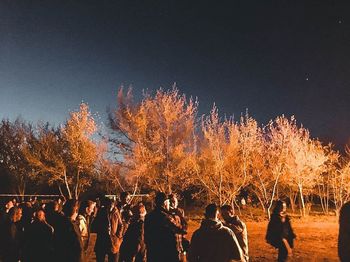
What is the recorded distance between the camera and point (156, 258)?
6.29 meters

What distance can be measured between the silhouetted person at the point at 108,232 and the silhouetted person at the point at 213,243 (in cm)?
348

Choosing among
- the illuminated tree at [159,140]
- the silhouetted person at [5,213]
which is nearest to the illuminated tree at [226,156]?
the illuminated tree at [159,140]

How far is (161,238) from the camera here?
6.32 meters

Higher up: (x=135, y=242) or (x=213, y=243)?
(x=213, y=243)

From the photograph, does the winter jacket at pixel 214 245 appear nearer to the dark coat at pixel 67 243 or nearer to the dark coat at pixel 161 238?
the dark coat at pixel 161 238

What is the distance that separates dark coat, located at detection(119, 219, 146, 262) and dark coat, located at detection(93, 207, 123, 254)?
0.68ft

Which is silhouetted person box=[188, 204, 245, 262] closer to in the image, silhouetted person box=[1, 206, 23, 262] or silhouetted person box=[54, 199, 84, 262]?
silhouetted person box=[54, 199, 84, 262]

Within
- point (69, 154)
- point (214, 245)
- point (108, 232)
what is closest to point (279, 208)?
point (108, 232)

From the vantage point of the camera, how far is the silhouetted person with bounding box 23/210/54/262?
6.34 m

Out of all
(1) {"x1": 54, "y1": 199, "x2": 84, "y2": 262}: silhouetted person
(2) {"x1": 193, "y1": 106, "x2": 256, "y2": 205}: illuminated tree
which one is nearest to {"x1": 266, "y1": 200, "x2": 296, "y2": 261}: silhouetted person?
(1) {"x1": 54, "y1": 199, "x2": 84, "y2": 262}: silhouetted person

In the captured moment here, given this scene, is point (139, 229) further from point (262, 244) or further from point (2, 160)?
point (2, 160)

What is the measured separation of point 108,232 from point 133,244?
23.3 inches

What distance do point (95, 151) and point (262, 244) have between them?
70.3 ft

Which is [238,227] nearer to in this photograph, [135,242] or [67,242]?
[135,242]
